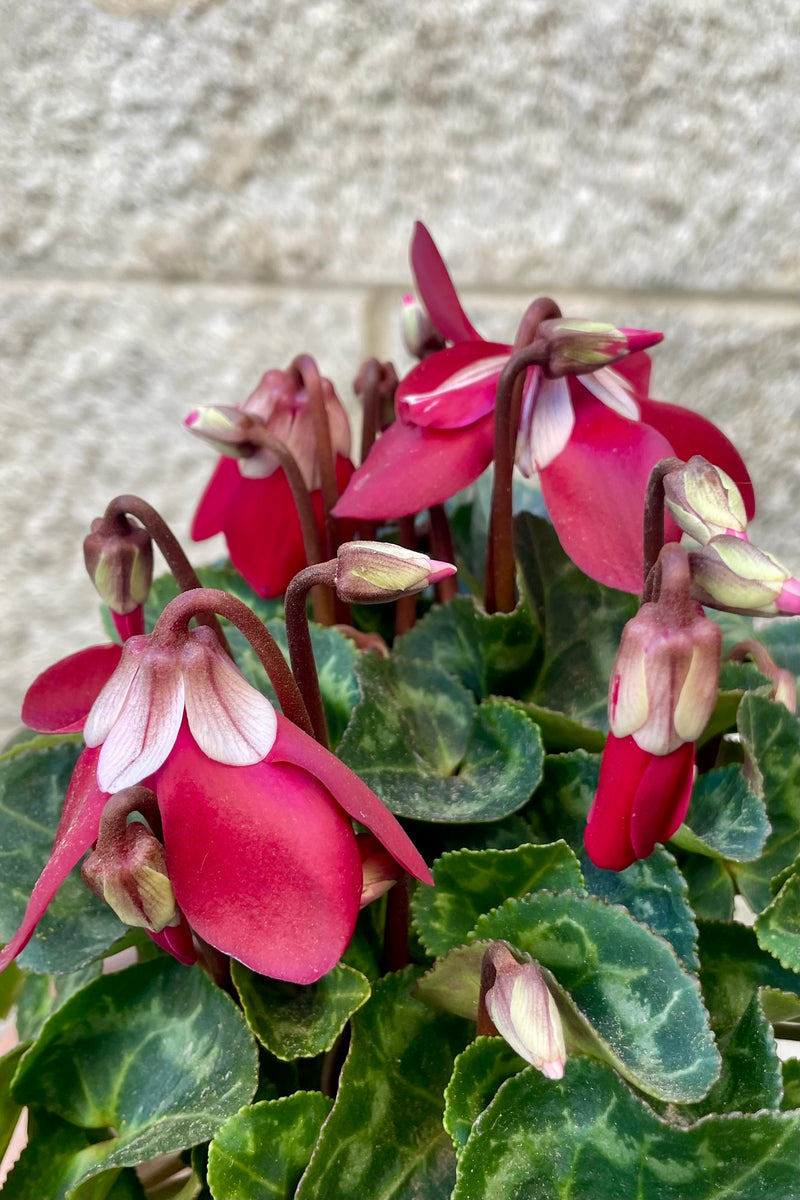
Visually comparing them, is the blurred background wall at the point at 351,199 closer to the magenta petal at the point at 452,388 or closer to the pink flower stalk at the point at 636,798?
Result: the magenta petal at the point at 452,388

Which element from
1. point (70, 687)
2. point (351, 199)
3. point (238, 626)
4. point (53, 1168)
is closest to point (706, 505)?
point (238, 626)

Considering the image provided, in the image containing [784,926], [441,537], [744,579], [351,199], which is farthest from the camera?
[351,199]

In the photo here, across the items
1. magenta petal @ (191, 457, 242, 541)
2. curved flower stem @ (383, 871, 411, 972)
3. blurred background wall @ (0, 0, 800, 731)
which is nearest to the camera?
curved flower stem @ (383, 871, 411, 972)

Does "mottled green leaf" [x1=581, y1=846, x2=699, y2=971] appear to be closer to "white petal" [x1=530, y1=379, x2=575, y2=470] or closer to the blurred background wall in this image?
"white petal" [x1=530, y1=379, x2=575, y2=470]

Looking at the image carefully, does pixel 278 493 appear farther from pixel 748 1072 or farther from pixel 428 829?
pixel 748 1072

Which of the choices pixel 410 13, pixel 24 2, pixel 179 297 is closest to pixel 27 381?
pixel 179 297

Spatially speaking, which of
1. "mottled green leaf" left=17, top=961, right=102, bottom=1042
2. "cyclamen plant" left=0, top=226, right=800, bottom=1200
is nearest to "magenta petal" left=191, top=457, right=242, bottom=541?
"cyclamen plant" left=0, top=226, right=800, bottom=1200
